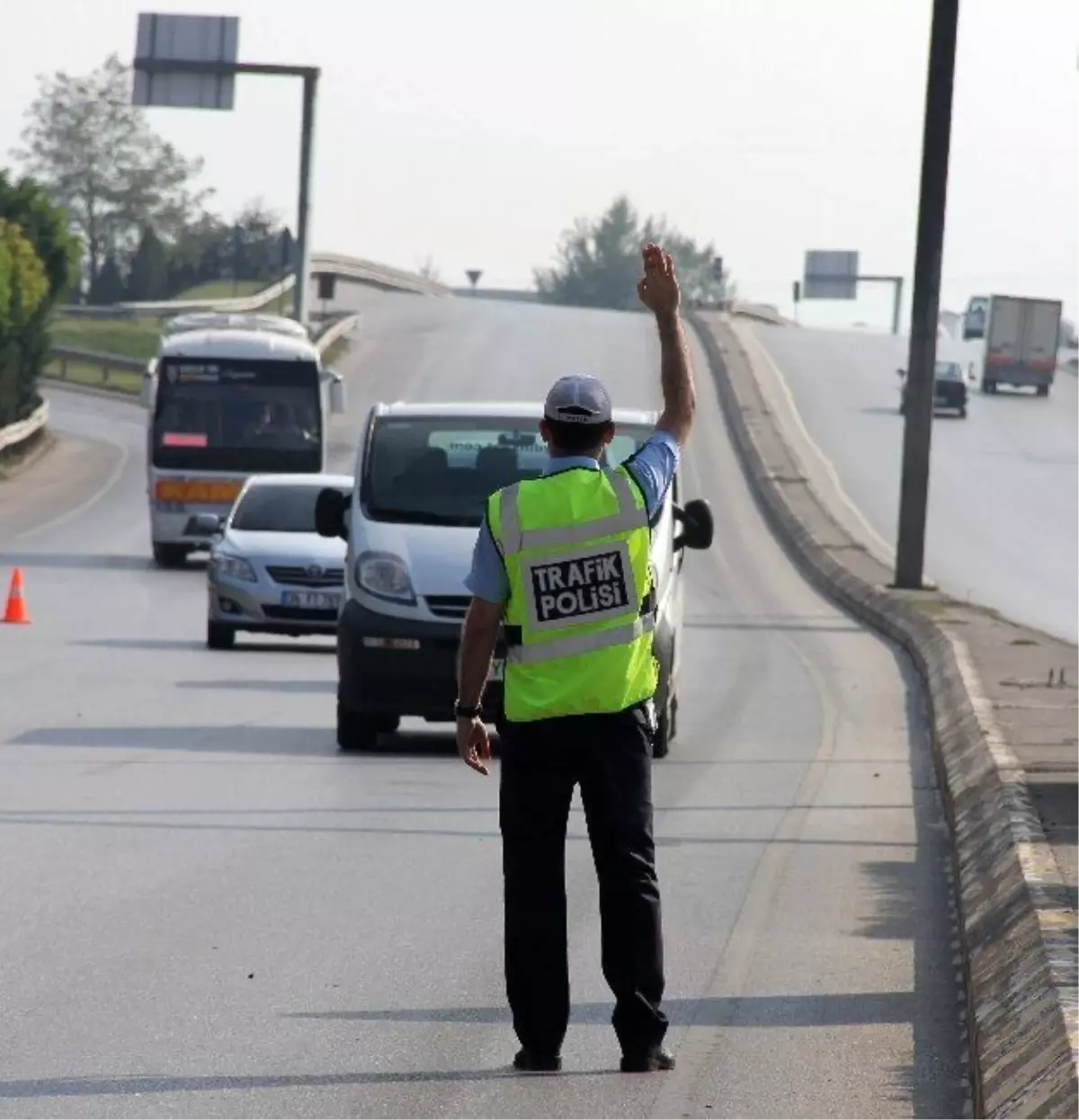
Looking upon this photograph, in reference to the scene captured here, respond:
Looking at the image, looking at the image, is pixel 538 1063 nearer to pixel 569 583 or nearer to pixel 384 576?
pixel 569 583

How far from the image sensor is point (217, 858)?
11.4m

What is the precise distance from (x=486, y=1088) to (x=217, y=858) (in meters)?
4.34

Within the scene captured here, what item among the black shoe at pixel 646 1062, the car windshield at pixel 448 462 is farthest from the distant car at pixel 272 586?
the black shoe at pixel 646 1062

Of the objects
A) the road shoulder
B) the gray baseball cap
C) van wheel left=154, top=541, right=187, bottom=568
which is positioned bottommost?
the road shoulder

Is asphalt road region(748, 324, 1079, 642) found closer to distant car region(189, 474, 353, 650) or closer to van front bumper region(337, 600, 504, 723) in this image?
distant car region(189, 474, 353, 650)

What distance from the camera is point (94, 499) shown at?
5428 cm

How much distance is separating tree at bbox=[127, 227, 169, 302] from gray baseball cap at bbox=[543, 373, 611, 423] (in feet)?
414

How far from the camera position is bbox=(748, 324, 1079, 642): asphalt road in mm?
43156

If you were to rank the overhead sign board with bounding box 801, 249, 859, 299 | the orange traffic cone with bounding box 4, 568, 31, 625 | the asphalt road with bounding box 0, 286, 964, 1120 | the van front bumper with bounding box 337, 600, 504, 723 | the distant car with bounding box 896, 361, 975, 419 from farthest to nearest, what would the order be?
1. the overhead sign board with bounding box 801, 249, 859, 299
2. the distant car with bounding box 896, 361, 975, 419
3. the orange traffic cone with bounding box 4, 568, 31, 625
4. the van front bumper with bounding box 337, 600, 504, 723
5. the asphalt road with bounding box 0, 286, 964, 1120

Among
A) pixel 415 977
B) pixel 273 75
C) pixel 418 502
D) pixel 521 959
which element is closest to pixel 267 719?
pixel 418 502

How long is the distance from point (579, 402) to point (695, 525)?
914 centimetres

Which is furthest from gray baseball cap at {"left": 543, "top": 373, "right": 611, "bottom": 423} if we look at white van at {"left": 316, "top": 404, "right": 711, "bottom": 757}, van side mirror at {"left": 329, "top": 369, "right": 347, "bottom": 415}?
van side mirror at {"left": 329, "top": 369, "right": 347, "bottom": 415}

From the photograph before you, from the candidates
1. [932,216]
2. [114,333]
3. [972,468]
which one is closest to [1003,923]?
[932,216]

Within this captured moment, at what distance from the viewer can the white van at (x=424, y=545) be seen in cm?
1603
